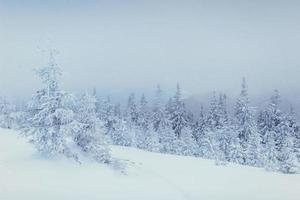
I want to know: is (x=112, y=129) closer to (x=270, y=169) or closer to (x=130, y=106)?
(x=130, y=106)

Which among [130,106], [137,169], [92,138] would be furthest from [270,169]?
[130,106]

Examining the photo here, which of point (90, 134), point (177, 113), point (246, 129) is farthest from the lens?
point (177, 113)

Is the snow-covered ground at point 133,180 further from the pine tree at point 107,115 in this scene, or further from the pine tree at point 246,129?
the pine tree at point 107,115

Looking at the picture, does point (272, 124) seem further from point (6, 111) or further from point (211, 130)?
point (6, 111)

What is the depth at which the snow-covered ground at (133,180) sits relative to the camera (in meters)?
25.1

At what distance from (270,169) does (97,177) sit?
14.1 m

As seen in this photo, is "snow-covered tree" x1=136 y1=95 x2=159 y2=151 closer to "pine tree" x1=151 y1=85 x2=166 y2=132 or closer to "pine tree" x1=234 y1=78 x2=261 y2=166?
"pine tree" x1=151 y1=85 x2=166 y2=132

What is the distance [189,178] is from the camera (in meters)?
30.5

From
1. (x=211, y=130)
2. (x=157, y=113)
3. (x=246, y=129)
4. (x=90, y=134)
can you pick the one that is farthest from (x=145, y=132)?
(x=90, y=134)

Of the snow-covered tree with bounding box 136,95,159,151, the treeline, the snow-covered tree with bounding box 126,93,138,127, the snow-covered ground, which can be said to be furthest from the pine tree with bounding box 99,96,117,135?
the snow-covered ground

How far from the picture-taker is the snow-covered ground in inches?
989

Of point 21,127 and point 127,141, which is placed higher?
point 21,127

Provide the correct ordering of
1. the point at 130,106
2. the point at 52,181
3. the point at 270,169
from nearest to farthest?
1. the point at 52,181
2. the point at 270,169
3. the point at 130,106

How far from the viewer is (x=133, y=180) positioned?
2806 centimetres
